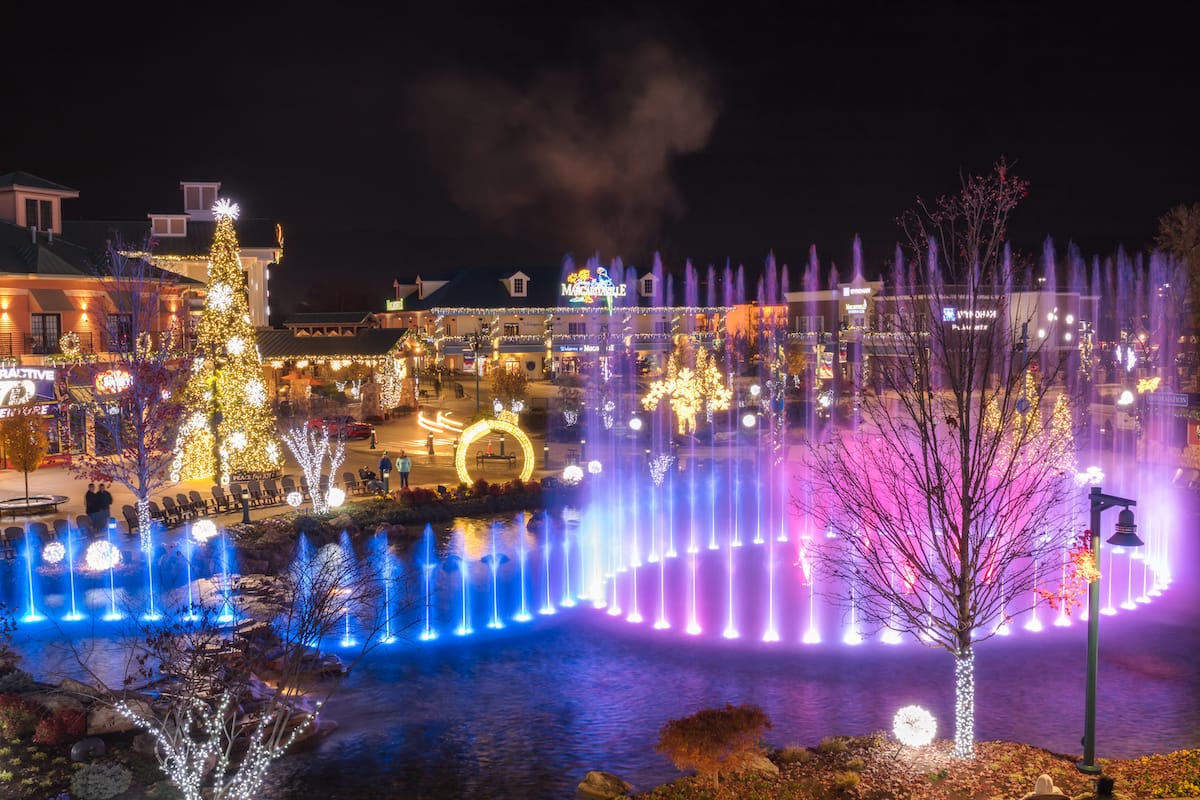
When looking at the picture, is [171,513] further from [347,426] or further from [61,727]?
[347,426]

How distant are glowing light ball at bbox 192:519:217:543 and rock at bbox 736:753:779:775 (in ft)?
49.4

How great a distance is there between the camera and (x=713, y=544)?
22.5m

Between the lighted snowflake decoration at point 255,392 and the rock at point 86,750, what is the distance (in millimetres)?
18412

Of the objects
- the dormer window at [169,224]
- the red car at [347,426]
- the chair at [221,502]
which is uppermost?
the dormer window at [169,224]

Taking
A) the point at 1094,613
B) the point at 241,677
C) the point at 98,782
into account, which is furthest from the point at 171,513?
the point at 1094,613

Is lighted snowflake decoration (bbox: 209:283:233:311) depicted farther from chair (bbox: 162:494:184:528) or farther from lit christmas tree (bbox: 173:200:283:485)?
chair (bbox: 162:494:184:528)

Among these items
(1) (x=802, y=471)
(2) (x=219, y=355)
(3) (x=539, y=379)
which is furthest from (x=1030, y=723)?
(3) (x=539, y=379)

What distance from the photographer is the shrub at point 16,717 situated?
1115 cm

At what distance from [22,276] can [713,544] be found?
78.8 feet

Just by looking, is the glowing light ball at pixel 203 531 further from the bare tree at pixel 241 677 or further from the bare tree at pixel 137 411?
the bare tree at pixel 241 677

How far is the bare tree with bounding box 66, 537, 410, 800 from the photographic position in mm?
8641

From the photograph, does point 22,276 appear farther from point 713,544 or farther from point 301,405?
point 713,544

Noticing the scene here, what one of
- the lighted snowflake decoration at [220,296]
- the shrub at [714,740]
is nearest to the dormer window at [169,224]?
the lighted snowflake decoration at [220,296]

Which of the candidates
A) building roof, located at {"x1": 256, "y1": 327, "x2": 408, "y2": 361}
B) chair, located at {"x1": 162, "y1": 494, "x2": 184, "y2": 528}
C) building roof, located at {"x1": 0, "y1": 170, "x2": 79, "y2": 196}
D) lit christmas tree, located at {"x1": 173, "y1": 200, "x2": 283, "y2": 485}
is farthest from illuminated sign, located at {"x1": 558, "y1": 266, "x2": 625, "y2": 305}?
chair, located at {"x1": 162, "y1": 494, "x2": 184, "y2": 528}
